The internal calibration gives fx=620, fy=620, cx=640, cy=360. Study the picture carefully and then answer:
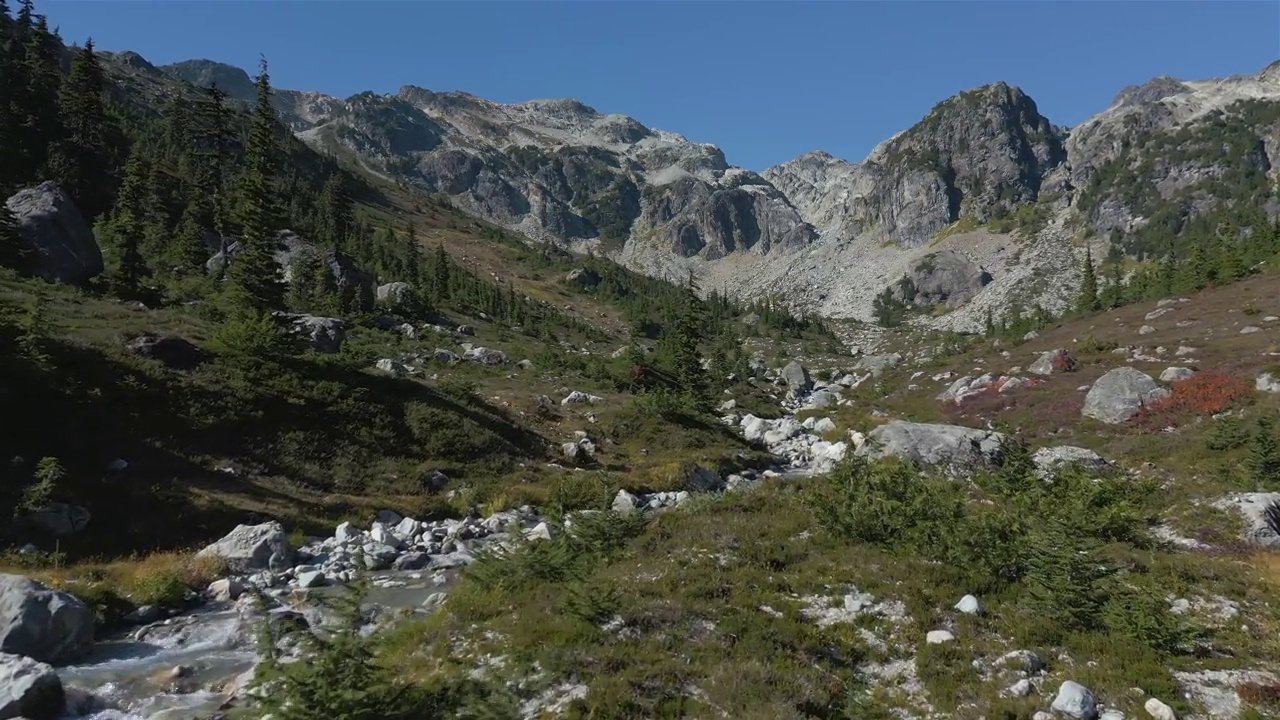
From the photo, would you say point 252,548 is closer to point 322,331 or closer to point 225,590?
point 225,590

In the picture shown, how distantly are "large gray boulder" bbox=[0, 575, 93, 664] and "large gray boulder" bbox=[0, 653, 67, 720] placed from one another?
1.37m

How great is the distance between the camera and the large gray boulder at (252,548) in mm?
17703

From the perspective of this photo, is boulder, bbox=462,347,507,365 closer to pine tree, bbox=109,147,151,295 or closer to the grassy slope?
pine tree, bbox=109,147,151,295

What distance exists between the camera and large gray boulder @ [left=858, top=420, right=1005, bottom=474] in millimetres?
30828

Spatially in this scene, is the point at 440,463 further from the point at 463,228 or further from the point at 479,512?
the point at 463,228

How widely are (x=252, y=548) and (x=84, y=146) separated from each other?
6821 cm

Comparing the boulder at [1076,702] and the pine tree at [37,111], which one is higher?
the pine tree at [37,111]

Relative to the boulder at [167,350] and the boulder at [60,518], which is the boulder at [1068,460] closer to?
the boulder at [60,518]

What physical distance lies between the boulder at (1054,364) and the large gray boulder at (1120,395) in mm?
10150

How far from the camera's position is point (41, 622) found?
38.5 ft

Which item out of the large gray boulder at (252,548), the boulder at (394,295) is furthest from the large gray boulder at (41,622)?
the boulder at (394,295)

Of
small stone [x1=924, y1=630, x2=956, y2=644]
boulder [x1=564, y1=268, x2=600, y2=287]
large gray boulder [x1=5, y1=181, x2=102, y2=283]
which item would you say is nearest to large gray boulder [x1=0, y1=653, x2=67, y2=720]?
small stone [x1=924, y1=630, x2=956, y2=644]

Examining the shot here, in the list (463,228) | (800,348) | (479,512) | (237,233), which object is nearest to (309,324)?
(479,512)

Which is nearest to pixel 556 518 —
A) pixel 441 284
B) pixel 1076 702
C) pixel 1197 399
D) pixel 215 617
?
pixel 215 617
